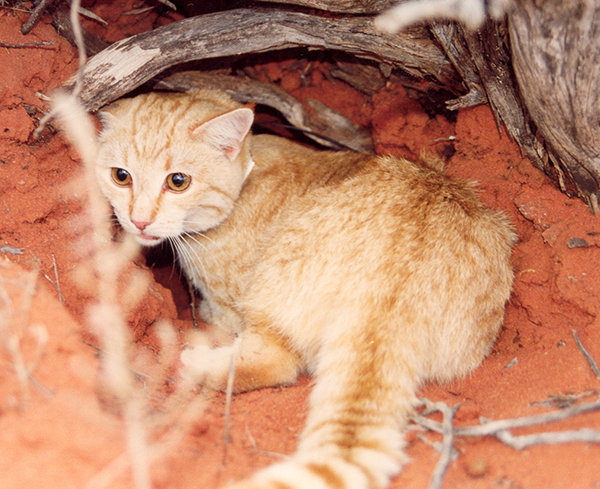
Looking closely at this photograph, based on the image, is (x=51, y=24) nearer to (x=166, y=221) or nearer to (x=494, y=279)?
(x=166, y=221)

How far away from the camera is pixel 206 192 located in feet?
10.4

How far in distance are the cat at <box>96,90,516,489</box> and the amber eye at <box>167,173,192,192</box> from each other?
0.05 ft

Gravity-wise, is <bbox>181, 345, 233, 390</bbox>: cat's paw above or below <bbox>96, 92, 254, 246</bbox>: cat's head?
below

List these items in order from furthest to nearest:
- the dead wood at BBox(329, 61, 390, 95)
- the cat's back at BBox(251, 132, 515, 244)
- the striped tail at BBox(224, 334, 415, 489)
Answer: the dead wood at BBox(329, 61, 390, 95) < the cat's back at BBox(251, 132, 515, 244) < the striped tail at BBox(224, 334, 415, 489)

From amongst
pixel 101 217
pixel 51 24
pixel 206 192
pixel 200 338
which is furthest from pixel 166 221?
pixel 51 24

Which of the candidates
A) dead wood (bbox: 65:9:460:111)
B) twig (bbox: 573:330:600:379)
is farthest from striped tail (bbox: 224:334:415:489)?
dead wood (bbox: 65:9:460:111)

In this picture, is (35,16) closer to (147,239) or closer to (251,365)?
(147,239)

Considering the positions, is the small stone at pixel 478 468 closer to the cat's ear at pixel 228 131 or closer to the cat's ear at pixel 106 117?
the cat's ear at pixel 228 131

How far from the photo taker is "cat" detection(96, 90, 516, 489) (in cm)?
220

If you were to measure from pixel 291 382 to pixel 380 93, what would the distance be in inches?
99.3

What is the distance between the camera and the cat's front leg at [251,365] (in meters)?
2.76

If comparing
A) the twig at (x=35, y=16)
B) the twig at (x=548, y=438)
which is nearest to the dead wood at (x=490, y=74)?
the twig at (x=548, y=438)

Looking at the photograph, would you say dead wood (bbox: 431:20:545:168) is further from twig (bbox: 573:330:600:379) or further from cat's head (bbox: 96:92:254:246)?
cat's head (bbox: 96:92:254:246)

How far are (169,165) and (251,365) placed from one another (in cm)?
134
